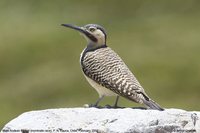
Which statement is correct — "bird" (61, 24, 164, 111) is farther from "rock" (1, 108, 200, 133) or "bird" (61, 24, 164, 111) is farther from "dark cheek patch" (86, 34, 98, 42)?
"rock" (1, 108, 200, 133)

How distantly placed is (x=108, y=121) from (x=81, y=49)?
122 ft

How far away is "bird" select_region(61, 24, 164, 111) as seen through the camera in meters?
18.9

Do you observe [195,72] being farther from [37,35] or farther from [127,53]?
[37,35]

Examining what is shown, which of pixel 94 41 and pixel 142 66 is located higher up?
pixel 94 41

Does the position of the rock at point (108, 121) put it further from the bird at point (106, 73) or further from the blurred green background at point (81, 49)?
the blurred green background at point (81, 49)

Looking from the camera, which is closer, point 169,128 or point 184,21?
point 169,128

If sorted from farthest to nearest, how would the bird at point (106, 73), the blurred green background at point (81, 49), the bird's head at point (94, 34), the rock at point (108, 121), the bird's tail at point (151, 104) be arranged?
1. the blurred green background at point (81, 49)
2. the bird's head at point (94, 34)
3. the bird at point (106, 73)
4. the bird's tail at point (151, 104)
5. the rock at point (108, 121)

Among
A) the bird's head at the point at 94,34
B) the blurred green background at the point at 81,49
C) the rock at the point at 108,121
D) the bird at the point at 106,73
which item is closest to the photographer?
the rock at the point at 108,121

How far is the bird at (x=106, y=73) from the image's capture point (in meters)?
18.9

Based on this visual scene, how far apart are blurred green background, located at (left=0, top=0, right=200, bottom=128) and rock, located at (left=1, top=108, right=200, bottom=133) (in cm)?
2156

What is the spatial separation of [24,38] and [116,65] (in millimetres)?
39939

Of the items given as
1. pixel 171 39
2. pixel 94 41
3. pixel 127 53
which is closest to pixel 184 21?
pixel 171 39

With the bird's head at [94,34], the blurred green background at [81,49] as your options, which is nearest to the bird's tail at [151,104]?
the bird's head at [94,34]

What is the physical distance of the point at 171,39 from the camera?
57.6 m
